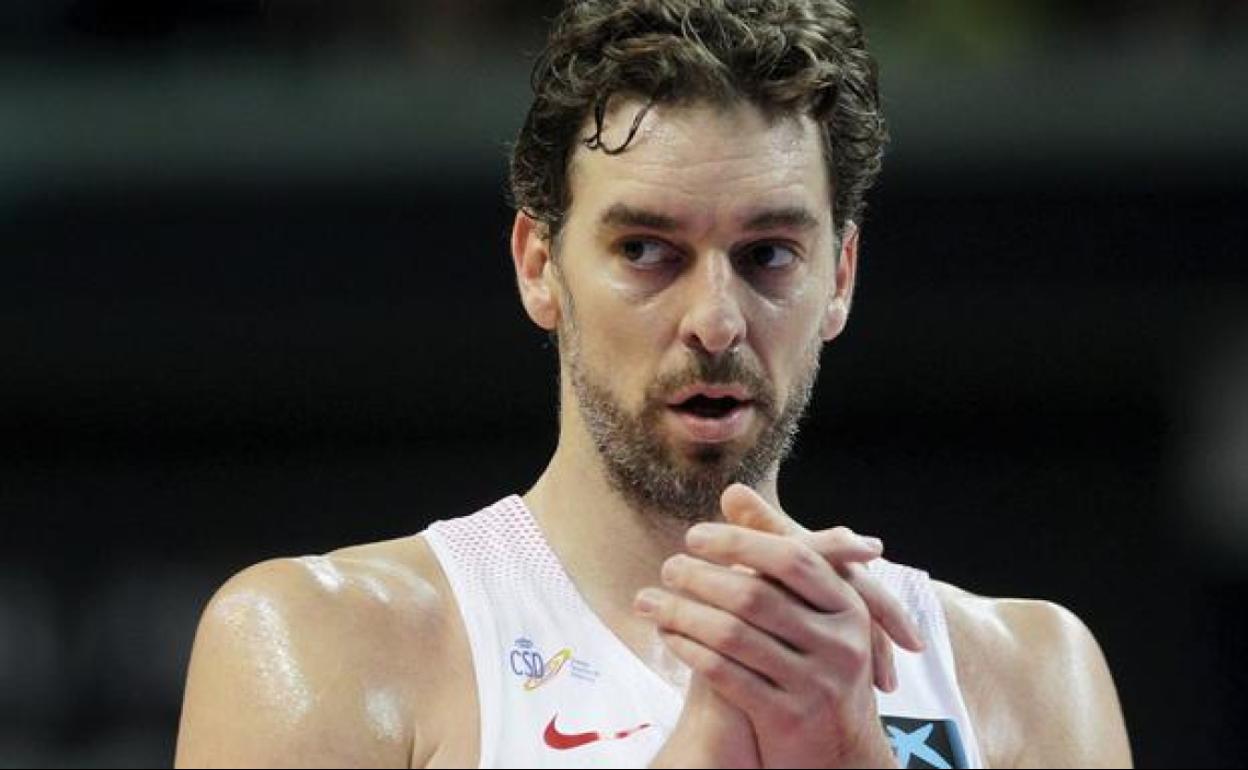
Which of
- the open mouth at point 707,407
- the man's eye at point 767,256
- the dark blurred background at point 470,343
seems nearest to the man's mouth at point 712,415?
the open mouth at point 707,407

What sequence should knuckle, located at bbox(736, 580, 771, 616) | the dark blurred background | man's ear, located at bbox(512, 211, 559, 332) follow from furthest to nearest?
the dark blurred background → man's ear, located at bbox(512, 211, 559, 332) → knuckle, located at bbox(736, 580, 771, 616)

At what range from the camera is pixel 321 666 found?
3641 mm

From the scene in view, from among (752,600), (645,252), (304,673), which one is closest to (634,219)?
(645,252)

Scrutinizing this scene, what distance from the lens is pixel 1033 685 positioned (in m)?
4.07

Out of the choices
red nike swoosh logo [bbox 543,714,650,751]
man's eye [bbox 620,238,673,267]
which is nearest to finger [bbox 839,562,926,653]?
red nike swoosh logo [bbox 543,714,650,751]

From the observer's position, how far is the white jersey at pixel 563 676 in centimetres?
373

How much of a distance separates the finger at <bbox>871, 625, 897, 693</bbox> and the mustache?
581 mm

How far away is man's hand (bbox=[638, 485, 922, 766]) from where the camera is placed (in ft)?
10.9

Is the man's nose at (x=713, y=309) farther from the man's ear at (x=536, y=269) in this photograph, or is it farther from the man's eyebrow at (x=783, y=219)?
the man's ear at (x=536, y=269)

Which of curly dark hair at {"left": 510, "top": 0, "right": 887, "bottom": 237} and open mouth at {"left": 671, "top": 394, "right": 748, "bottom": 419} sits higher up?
curly dark hair at {"left": 510, "top": 0, "right": 887, "bottom": 237}

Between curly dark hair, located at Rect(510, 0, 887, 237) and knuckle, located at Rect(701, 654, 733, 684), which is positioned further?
curly dark hair, located at Rect(510, 0, 887, 237)

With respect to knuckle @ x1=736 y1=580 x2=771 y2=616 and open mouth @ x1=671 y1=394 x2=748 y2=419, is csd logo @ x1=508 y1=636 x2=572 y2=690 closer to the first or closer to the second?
open mouth @ x1=671 y1=394 x2=748 y2=419

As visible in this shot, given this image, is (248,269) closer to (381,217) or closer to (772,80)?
(381,217)

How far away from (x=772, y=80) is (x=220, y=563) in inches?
145
